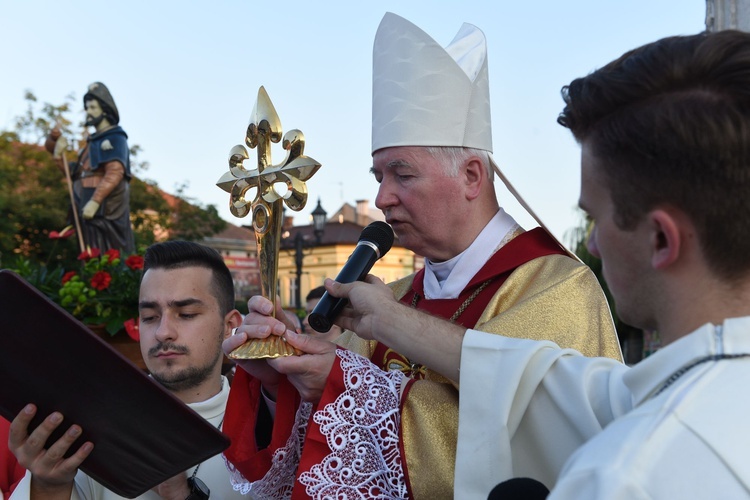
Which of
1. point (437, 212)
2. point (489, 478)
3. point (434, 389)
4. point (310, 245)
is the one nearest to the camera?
point (489, 478)

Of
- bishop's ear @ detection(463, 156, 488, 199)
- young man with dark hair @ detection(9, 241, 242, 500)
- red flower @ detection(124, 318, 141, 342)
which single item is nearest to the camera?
bishop's ear @ detection(463, 156, 488, 199)

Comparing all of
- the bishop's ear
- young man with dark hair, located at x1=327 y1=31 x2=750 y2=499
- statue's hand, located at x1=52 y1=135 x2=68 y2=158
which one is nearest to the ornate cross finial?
the bishop's ear

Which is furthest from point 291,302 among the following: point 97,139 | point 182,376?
point 182,376

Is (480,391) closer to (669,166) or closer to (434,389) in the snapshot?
(434,389)

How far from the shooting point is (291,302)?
48031 mm

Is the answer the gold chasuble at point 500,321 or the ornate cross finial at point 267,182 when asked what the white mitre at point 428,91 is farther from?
the ornate cross finial at point 267,182

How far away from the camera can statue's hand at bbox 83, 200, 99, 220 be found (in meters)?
9.65

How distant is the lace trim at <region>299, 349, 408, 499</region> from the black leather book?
11.3 inches

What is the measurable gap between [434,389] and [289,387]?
18.9 inches

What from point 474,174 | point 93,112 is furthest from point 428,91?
point 93,112

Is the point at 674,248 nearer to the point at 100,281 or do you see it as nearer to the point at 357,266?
the point at 357,266

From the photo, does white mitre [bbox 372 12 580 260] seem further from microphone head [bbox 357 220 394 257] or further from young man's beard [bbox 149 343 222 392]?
young man's beard [bbox 149 343 222 392]

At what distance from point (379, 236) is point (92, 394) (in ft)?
3.14

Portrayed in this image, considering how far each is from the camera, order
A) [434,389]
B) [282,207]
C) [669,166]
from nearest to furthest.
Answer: [669,166] < [434,389] < [282,207]
